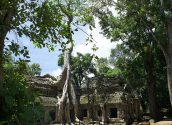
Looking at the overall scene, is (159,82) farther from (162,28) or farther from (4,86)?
(4,86)

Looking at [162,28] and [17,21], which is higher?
[162,28]

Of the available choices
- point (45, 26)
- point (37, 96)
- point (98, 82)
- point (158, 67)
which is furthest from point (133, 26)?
point (37, 96)

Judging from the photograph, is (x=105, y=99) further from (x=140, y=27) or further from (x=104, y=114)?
(x=140, y=27)

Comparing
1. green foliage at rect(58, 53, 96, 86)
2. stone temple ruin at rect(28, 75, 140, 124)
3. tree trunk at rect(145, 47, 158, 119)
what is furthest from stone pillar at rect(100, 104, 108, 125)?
green foliage at rect(58, 53, 96, 86)

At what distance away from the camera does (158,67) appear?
39344 millimetres

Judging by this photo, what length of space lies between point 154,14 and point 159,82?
1886 cm

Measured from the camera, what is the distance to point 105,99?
3391 cm

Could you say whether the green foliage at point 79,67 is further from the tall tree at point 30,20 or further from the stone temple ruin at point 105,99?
the tall tree at point 30,20

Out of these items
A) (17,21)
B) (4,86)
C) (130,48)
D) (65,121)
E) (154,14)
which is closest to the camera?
(4,86)

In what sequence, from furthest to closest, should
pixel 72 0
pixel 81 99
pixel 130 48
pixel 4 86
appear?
pixel 81 99 → pixel 130 48 → pixel 72 0 → pixel 4 86

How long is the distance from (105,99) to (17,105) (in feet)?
97.5

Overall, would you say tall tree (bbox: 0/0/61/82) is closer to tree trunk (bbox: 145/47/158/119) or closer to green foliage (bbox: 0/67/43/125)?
green foliage (bbox: 0/67/43/125)

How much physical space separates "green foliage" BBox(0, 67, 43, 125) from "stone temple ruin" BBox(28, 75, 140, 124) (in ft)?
91.9

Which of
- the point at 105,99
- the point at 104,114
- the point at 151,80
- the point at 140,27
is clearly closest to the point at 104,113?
the point at 104,114
